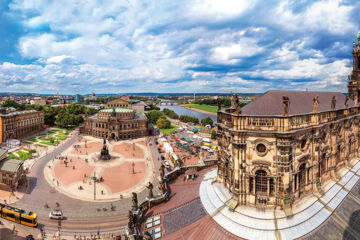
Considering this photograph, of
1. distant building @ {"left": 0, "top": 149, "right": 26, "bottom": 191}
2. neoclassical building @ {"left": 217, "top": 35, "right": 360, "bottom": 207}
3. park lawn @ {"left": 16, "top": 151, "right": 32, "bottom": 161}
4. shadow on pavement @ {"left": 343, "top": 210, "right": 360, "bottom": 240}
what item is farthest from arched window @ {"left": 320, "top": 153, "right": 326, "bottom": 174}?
park lawn @ {"left": 16, "top": 151, "right": 32, "bottom": 161}

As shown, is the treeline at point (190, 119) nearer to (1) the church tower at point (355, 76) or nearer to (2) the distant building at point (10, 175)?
(1) the church tower at point (355, 76)

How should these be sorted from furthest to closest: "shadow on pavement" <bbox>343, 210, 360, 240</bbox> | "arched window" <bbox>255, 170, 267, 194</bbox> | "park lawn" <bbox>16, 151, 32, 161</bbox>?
1. "park lawn" <bbox>16, 151, 32, 161</bbox>
2. "arched window" <bbox>255, 170, 267, 194</bbox>
3. "shadow on pavement" <bbox>343, 210, 360, 240</bbox>

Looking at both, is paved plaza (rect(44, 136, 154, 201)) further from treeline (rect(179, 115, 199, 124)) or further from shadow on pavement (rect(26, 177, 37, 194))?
treeline (rect(179, 115, 199, 124))

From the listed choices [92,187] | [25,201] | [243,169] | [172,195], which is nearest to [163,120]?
[92,187]

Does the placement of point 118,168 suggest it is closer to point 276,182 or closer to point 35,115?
point 276,182

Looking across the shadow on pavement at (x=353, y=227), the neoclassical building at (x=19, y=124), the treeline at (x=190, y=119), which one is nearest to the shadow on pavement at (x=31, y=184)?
the shadow on pavement at (x=353, y=227)

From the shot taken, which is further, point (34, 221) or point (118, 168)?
point (118, 168)

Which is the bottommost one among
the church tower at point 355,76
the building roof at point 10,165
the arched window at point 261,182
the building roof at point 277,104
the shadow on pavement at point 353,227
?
the building roof at point 10,165
